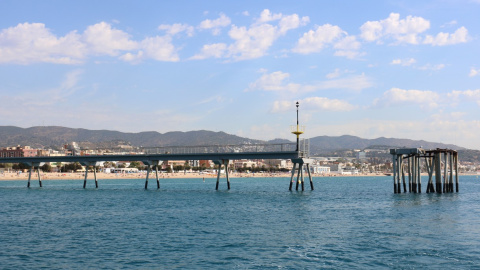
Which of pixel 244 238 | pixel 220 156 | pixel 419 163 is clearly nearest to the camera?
pixel 244 238

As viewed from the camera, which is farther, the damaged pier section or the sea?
the damaged pier section

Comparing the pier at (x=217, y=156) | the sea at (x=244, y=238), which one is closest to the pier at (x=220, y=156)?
the pier at (x=217, y=156)

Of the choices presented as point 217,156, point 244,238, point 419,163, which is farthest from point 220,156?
point 244,238

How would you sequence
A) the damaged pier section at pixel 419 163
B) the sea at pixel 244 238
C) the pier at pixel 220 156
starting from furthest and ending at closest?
the pier at pixel 220 156, the damaged pier section at pixel 419 163, the sea at pixel 244 238

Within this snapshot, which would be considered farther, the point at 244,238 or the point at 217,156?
the point at 217,156

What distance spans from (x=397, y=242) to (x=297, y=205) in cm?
2573

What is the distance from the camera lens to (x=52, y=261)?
25125 mm

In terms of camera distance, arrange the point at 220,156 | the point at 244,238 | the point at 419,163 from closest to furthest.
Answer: the point at 244,238, the point at 419,163, the point at 220,156

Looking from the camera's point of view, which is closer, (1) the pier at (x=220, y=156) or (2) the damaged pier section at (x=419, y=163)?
(2) the damaged pier section at (x=419, y=163)

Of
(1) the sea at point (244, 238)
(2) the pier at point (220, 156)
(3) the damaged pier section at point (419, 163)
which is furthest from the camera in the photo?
(2) the pier at point (220, 156)

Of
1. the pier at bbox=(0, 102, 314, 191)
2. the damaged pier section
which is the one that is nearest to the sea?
the damaged pier section

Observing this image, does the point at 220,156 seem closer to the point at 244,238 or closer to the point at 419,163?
the point at 419,163

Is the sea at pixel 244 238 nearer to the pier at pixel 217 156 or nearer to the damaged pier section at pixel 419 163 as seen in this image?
the damaged pier section at pixel 419 163

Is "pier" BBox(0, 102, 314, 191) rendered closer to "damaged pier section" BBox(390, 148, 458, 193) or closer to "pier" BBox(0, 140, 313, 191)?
"pier" BBox(0, 140, 313, 191)
